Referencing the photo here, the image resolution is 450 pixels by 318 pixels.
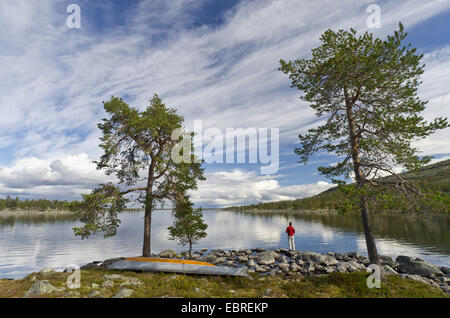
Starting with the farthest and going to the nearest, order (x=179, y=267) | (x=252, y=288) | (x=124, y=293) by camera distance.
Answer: (x=179, y=267) → (x=252, y=288) → (x=124, y=293)

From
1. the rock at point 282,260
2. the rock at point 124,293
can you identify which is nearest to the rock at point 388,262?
the rock at point 282,260

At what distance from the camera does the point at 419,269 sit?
1650 centimetres

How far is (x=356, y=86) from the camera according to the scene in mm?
12055

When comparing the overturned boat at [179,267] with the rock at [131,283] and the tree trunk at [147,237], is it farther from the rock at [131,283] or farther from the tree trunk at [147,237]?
the tree trunk at [147,237]

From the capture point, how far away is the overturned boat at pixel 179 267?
12336 millimetres

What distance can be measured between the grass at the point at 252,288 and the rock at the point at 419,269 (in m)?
7.87

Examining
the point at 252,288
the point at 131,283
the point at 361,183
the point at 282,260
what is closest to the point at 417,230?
the point at 282,260

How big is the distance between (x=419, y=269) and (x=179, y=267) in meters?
17.9

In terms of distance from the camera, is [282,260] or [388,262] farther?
[282,260]

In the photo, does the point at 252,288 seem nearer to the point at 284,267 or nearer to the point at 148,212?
the point at 284,267

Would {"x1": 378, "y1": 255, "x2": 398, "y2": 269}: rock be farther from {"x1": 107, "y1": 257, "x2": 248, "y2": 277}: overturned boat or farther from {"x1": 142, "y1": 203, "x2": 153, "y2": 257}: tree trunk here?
{"x1": 142, "y1": 203, "x2": 153, "y2": 257}: tree trunk

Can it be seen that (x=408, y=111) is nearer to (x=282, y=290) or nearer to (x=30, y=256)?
(x=282, y=290)

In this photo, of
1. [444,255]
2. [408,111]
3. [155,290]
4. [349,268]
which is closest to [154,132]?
[155,290]
